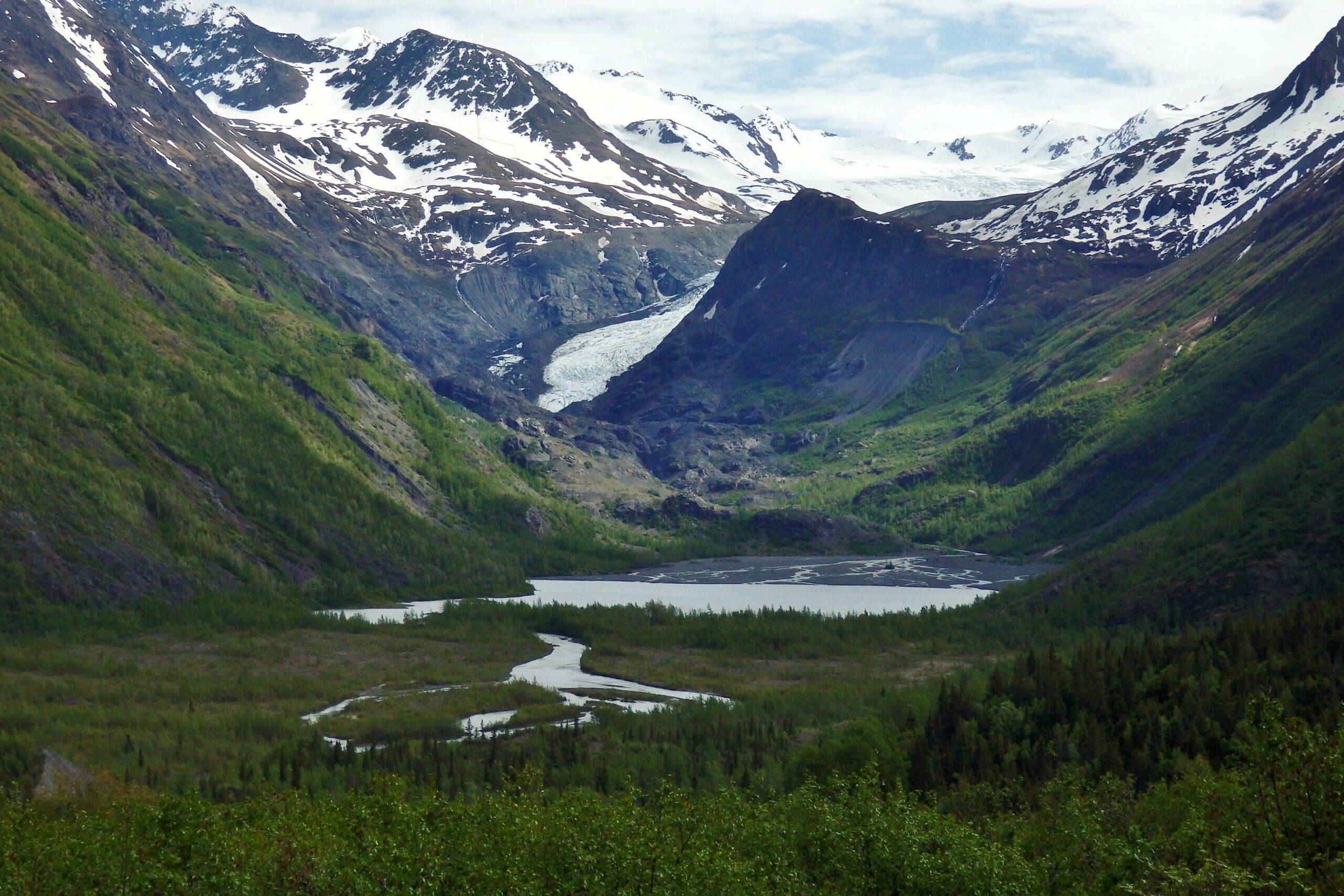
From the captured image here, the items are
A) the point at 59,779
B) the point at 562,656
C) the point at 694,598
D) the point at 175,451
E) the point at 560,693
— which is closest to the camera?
the point at 59,779

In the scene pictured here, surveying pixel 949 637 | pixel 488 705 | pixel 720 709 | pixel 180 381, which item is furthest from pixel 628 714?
pixel 180 381

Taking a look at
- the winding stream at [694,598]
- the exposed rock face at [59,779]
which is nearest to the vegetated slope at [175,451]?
the winding stream at [694,598]

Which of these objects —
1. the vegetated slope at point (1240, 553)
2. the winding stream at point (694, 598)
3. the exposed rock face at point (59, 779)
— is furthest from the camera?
the vegetated slope at point (1240, 553)

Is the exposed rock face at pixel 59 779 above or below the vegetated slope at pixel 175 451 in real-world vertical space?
below

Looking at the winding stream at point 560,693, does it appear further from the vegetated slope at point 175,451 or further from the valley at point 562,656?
the vegetated slope at point 175,451

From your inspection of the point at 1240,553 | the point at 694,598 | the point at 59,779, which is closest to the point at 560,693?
the point at 59,779

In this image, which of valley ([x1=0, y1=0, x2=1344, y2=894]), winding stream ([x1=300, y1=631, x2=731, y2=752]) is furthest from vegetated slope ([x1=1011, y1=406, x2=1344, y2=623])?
winding stream ([x1=300, y1=631, x2=731, y2=752])

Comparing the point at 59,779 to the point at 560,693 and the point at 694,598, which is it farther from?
the point at 694,598

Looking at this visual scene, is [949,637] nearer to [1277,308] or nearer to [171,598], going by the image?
[171,598]
